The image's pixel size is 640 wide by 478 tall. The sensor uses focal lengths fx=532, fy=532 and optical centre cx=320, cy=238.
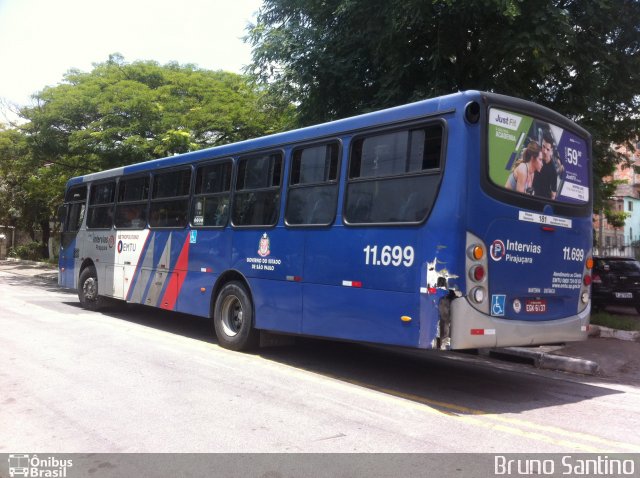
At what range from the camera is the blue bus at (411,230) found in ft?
18.1

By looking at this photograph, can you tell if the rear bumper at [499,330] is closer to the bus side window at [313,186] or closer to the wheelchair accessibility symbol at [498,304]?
the wheelchair accessibility symbol at [498,304]

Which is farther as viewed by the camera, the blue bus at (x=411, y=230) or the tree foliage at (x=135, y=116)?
the tree foliage at (x=135, y=116)

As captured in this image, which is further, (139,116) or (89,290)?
(139,116)

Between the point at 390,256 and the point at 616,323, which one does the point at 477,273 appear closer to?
the point at 390,256

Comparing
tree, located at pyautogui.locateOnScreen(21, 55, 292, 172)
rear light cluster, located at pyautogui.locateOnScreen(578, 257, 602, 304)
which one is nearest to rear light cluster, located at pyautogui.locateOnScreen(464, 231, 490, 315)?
rear light cluster, located at pyautogui.locateOnScreen(578, 257, 602, 304)

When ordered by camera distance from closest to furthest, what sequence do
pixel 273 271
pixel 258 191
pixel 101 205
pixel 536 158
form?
pixel 536 158 → pixel 273 271 → pixel 258 191 → pixel 101 205

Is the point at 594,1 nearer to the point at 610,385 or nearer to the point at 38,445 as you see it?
the point at 610,385

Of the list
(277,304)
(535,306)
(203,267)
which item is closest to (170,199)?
(203,267)

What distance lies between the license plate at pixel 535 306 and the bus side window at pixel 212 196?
4.77 meters

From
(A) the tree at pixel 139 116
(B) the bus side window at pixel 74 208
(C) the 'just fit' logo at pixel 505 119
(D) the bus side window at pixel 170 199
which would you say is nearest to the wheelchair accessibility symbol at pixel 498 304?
(C) the 'just fit' logo at pixel 505 119

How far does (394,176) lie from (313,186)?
4.61ft

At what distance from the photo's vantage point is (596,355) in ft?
30.3

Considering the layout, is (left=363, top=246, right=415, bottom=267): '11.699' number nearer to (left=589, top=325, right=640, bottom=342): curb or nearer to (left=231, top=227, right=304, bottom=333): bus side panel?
(left=231, top=227, right=304, bottom=333): bus side panel
